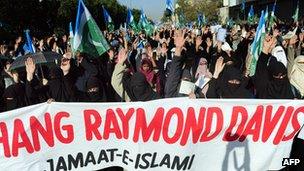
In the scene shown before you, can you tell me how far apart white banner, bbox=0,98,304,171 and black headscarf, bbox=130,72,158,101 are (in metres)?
0.90

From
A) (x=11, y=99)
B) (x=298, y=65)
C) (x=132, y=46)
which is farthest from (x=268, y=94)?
(x=132, y=46)

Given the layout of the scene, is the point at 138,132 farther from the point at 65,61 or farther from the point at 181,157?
the point at 65,61

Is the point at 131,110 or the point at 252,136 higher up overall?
the point at 131,110

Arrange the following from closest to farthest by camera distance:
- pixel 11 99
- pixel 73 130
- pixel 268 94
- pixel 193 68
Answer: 1. pixel 73 130
2. pixel 11 99
3. pixel 268 94
4. pixel 193 68

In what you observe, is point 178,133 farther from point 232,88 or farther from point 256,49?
point 256,49

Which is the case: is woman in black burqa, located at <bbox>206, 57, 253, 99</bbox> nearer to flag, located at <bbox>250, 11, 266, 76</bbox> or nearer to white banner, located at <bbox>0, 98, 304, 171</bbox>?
white banner, located at <bbox>0, 98, 304, 171</bbox>

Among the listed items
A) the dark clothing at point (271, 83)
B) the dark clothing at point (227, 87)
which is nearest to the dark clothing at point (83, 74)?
the dark clothing at point (227, 87)

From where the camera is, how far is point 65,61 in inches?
285

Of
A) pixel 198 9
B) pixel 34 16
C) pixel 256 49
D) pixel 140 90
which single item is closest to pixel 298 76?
pixel 256 49

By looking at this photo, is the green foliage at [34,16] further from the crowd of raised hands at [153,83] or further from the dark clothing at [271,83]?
the dark clothing at [271,83]

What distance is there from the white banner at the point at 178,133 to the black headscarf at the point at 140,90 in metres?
0.90

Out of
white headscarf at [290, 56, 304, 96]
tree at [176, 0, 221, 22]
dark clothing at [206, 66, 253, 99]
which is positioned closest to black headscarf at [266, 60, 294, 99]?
dark clothing at [206, 66, 253, 99]

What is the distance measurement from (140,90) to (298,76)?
8.63 ft

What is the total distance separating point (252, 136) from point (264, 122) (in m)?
0.19
